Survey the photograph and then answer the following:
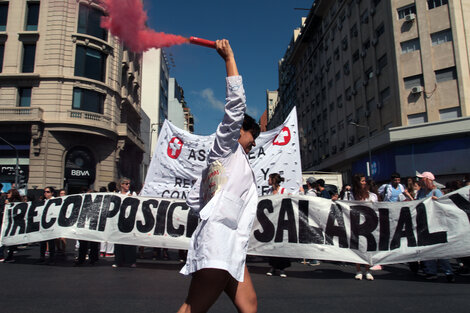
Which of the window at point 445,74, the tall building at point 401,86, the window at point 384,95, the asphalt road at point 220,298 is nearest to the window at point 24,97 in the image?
the asphalt road at point 220,298

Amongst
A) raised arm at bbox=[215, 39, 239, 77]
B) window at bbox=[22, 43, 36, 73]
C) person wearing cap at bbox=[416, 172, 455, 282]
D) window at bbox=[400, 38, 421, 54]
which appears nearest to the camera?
raised arm at bbox=[215, 39, 239, 77]

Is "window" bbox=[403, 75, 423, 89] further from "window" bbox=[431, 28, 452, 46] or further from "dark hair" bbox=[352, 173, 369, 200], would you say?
"dark hair" bbox=[352, 173, 369, 200]

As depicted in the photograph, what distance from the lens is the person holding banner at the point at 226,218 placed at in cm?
183

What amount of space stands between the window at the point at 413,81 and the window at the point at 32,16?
26091 mm

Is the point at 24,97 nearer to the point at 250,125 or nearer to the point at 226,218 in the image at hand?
the point at 250,125

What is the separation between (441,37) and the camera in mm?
22609

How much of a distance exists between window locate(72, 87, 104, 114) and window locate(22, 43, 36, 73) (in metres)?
3.47

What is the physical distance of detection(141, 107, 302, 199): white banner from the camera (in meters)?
8.22

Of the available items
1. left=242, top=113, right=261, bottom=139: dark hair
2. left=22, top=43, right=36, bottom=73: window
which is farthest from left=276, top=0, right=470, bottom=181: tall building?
left=22, top=43, right=36, bottom=73: window

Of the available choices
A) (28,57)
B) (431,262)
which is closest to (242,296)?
(431,262)

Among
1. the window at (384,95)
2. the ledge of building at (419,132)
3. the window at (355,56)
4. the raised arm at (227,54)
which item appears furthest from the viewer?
the window at (355,56)

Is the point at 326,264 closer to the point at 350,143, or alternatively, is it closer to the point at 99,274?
the point at 99,274

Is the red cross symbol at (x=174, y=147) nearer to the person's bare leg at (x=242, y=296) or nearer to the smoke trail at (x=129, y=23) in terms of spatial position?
the smoke trail at (x=129, y=23)

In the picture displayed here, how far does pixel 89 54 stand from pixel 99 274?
71.0 feet
